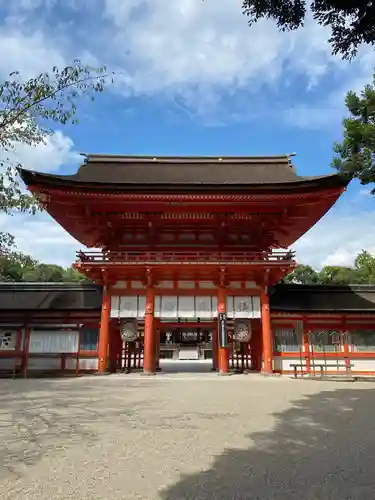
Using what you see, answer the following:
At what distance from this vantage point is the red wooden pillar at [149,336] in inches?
629

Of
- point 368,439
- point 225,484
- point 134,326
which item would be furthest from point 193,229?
point 225,484

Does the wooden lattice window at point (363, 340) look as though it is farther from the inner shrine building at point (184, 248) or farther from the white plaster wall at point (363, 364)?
the inner shrine building at point (184, 248)

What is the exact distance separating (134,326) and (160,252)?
364 centimetres

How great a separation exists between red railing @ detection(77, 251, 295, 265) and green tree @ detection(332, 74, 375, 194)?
6.42 m

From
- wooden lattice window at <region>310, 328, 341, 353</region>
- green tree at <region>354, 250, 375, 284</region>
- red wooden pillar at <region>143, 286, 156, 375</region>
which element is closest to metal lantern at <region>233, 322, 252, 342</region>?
wooden lattice window at <region>310, 328, 341, 353</region>

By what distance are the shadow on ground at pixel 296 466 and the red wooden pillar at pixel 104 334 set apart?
1065 centimetres

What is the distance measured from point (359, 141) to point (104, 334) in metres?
12.5

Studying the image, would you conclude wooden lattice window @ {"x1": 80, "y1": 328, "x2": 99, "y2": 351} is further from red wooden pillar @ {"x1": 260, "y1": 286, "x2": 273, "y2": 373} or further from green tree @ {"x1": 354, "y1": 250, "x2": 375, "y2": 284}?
green tree @ {"x1": 354, "y1": 250, "x2": 375, "y2": 284}

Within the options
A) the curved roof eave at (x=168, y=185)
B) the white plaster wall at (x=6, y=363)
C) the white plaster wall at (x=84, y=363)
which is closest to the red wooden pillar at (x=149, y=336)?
the white plaster wall at (x=84, y=363)

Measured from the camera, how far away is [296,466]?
4.44 m

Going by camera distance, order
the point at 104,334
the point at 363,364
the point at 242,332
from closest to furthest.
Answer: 1. the point at 104,334
2. the point at 242,332
3. the point at 363,364

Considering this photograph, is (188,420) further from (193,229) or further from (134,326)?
(193,229)

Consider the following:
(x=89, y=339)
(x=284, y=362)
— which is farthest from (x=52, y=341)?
(x=284, y=362)

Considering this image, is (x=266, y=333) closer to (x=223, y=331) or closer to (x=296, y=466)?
(x=223, y=331)
